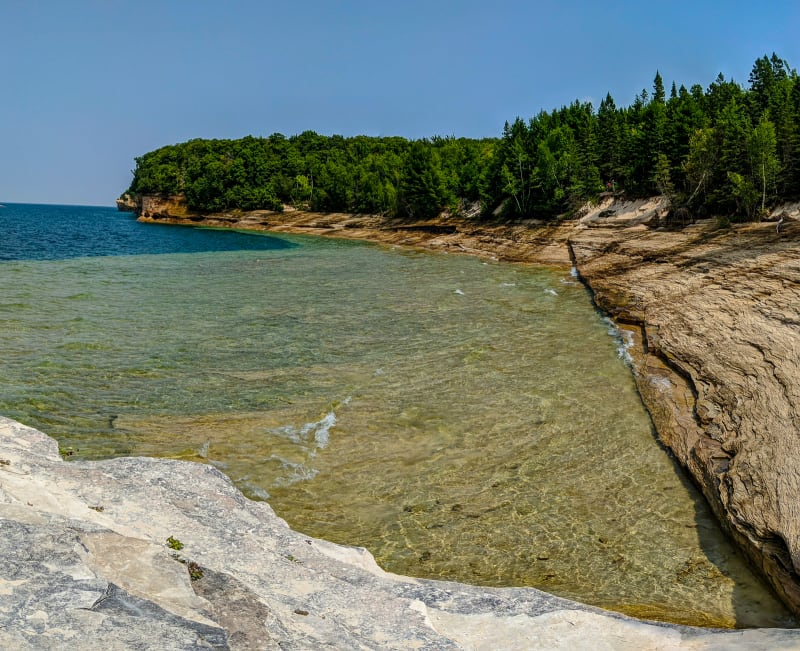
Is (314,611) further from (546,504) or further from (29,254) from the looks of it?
(29,254)

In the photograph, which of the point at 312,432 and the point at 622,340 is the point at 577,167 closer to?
the point at 622,340

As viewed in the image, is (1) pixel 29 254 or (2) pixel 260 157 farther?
(2) pixel 260 157

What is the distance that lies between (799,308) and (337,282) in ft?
89.2

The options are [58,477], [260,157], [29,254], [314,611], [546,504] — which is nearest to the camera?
[314,611]

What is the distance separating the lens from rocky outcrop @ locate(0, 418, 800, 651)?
513cm

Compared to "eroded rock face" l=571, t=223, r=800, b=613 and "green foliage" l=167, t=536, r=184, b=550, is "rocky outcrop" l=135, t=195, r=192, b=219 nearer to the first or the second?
"eroded rock face" l=571, t=223, r=800, b=613

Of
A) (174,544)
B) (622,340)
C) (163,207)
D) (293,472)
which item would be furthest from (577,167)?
(163,207)

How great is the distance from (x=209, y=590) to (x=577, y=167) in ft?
221

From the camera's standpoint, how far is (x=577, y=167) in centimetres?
6700

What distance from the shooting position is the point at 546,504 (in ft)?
39.2

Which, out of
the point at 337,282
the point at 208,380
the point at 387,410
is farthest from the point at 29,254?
the point at 387,410

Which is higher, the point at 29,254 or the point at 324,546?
the point at 29,254

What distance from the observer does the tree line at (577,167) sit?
47.9 m

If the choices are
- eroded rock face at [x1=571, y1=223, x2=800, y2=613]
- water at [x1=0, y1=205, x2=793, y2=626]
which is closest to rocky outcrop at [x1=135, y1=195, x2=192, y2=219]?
water at [x1=0, y1=205, x2=793, y2=626]
